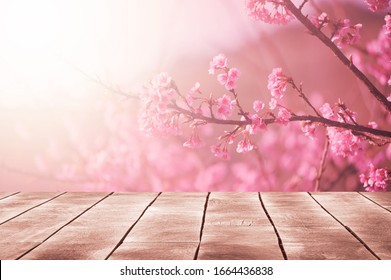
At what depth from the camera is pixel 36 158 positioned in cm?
357

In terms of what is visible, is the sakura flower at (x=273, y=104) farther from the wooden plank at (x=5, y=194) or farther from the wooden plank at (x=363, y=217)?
the wooden plank at (x=5, y=194)

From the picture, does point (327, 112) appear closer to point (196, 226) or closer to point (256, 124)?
point (256, 124)

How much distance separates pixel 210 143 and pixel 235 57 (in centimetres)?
46

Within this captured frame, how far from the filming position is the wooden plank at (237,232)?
2.02m

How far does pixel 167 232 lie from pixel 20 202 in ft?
3.59

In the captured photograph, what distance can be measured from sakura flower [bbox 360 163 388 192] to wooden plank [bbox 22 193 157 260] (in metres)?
1.10

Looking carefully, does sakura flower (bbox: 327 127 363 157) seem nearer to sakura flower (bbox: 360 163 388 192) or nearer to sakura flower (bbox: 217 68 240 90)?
sakura flower (bbox: 360 163 388 192)

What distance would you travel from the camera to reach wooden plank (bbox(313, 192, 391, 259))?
2166 mm

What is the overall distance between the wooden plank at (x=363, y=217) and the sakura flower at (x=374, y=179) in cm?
12

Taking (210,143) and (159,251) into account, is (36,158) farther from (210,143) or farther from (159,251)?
(159,251)

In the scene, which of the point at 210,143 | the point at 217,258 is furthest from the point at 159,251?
the point at 210,143

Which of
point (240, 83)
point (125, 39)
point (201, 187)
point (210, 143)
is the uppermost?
point (125, 39)

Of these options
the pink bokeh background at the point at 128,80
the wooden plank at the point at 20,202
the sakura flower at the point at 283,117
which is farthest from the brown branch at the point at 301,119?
the wooden plank at the point at 20,202

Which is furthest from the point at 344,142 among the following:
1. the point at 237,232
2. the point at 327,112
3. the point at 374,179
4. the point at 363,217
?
the point at 237,232
